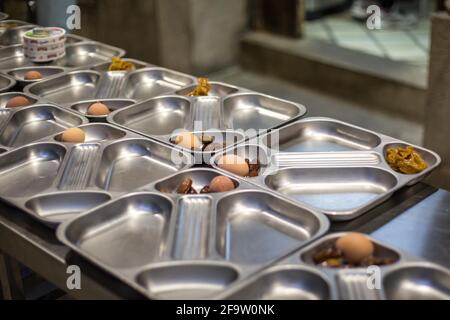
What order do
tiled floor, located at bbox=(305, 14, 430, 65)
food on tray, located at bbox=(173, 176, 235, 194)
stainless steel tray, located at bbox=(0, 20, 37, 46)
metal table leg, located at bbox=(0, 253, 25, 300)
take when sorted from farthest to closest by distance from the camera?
tiled floor, located at bbox=(305, 14, 430, 65)
stainless steel tray, located at bbox=(0, 20, 37, 46)
metal table leg, located at bbox=(0, 253, 25, 300)
food on tray, located at bbox=(173, 176, 235, 194)

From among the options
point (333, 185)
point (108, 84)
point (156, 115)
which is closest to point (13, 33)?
point (108, 84)

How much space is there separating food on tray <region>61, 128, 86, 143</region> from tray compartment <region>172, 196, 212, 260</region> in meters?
0.41

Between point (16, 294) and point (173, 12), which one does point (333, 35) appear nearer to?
point (173, 12)

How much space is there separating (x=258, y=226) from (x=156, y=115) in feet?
2.06

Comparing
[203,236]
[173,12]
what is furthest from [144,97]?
[173,12]

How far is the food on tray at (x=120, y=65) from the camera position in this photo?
206cm

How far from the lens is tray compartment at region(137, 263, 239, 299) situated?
1102mm

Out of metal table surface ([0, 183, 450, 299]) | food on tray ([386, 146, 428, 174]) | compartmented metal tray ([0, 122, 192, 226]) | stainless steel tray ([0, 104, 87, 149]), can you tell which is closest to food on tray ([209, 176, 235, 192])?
compartmented metal tray ([0, 122, 192, 226])

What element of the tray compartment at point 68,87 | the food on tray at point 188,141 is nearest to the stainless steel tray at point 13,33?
the tray compartment at point 68,87

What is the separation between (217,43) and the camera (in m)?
4.26

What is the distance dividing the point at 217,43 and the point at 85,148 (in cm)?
280

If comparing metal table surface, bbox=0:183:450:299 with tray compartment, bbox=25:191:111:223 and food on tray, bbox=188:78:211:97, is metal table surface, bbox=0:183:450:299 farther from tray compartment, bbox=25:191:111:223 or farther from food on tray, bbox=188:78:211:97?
food on tray, bbox=188:78:211:97

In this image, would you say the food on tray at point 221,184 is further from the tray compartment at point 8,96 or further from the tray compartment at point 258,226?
the tray compartment at point 8,96

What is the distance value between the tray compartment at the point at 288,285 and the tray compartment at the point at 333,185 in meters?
0.28
